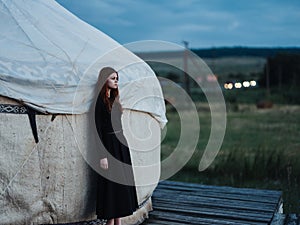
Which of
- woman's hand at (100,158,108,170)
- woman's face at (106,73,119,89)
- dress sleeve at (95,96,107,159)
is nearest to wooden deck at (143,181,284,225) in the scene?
woman's hand at (100,158,108,170)

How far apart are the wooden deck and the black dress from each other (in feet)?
1.81

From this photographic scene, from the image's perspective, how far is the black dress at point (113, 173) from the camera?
2602mm

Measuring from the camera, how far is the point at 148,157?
3.16 meters

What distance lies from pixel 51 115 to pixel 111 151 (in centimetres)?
43

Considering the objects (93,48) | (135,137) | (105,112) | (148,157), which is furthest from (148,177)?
(93,48)

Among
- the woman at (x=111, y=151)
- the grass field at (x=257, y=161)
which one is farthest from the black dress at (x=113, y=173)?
the grass field at (x=257, y=161)

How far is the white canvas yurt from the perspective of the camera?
240 cm

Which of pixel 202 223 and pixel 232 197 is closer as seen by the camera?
pixel 202 223

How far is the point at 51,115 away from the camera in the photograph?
248 cm

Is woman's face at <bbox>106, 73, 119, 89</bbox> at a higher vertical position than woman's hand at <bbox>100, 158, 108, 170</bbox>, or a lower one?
higher

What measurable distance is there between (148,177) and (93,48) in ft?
3.43

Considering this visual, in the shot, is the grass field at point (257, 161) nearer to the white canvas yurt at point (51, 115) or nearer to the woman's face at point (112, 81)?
the white canvas yurt at point (51, 115)

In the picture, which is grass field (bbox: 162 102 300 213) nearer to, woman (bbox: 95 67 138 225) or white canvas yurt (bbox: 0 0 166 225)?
woman (bbox: 95 67 138 225)

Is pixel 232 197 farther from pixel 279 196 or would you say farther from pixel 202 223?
pixel 202 223
